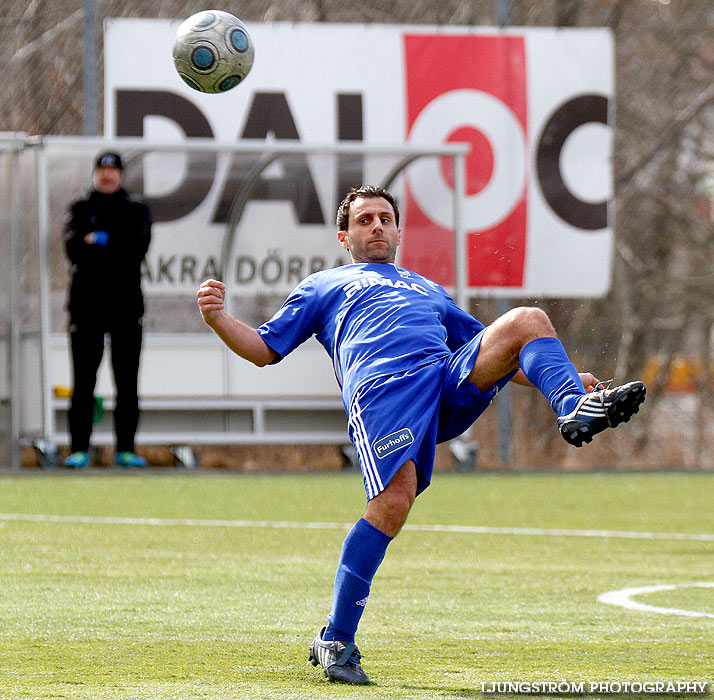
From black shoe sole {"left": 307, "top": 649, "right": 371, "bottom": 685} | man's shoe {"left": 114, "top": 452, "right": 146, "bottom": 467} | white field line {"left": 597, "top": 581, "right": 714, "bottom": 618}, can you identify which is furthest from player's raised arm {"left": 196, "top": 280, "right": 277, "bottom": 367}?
man's shoe {"left": 114, "top": 452, "right": 146, "bottom": 467}

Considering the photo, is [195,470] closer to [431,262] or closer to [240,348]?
[431,262]

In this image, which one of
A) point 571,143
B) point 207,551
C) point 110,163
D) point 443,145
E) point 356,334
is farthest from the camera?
point 571,143

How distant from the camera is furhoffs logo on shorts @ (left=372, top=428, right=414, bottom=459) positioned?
15.7 ft

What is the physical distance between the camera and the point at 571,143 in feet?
52.2

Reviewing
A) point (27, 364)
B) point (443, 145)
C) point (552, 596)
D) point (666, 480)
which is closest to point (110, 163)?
point (27, 364)

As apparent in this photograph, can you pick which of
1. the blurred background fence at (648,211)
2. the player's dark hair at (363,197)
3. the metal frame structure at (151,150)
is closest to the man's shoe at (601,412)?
the player's dark hair at (363,197)

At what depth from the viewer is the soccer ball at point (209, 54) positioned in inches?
284

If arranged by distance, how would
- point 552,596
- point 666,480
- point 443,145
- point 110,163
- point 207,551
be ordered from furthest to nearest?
point 443,145, point 666,480, point 110,163, point 207,551, point 552,596

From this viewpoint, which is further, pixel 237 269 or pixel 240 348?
pixel 237 269

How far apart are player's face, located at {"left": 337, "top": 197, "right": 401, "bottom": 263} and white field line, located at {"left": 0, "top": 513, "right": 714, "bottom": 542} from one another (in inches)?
155

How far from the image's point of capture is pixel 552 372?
468cm

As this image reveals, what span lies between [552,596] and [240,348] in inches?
78.9

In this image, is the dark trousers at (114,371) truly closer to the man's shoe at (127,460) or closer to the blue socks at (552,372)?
the man's shoe at (127,460)

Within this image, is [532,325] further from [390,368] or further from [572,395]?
[390,368]
